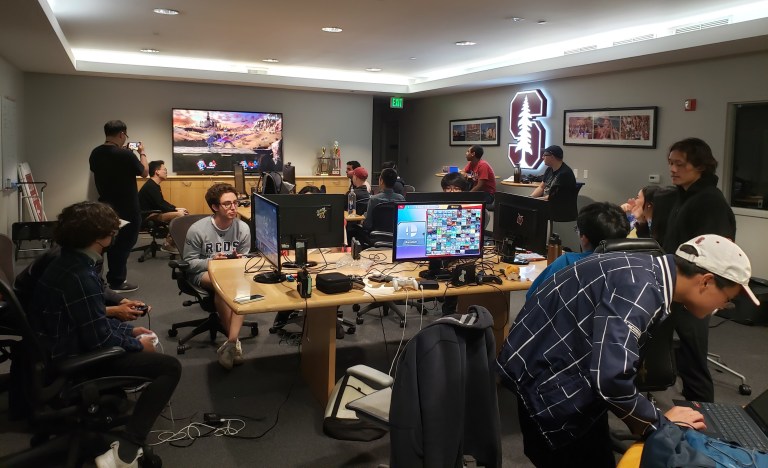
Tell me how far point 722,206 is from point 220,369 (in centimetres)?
317

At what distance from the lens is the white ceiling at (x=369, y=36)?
17.5 feet

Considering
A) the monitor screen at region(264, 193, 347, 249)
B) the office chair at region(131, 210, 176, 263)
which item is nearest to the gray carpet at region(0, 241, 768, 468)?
the monitor screen at region(264, 193, 347, 249)

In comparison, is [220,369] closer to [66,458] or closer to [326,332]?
[326,332]

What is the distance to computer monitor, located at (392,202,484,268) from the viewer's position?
3449 millimetres

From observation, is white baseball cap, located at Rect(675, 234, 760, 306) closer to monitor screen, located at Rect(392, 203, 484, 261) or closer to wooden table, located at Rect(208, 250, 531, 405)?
wooden table, located at Rect(208, 250, 531, 405)

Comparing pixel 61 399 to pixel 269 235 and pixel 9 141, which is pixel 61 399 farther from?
pixel 9 141

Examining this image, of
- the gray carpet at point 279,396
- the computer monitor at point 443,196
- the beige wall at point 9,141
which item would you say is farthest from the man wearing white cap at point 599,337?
the beige wall at point 9,141

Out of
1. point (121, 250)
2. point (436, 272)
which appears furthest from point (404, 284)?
point (121, 250)

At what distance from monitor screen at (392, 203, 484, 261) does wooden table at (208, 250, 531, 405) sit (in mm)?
203

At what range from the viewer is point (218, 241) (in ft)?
13.8

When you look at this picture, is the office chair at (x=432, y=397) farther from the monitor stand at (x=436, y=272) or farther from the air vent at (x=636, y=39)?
the air vent at (x=636, y=39)

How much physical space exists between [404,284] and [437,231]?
431 mm

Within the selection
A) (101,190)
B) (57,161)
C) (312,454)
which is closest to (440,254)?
(312,454)

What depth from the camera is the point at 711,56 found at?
6051 mm
